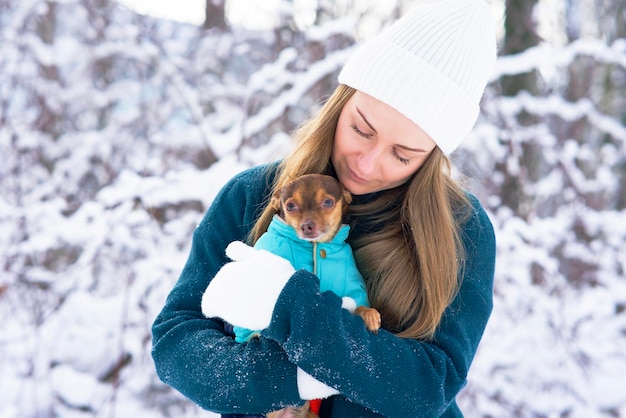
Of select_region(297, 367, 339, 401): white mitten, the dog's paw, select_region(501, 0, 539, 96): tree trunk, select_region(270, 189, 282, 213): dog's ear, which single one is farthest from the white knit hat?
select_region(501, 0, 539, 96): tree trunk

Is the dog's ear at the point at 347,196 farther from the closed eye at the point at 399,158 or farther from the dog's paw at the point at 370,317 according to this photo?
the dog's paw at the point at 370,317

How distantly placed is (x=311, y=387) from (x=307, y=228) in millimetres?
484

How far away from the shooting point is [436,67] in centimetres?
194

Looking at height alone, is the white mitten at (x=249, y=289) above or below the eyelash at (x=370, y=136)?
below

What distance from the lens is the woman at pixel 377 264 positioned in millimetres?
1584

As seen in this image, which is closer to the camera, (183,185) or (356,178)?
(356,178)

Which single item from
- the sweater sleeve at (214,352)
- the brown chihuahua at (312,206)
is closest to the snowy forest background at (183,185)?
the sweater sleeve at (214,352)

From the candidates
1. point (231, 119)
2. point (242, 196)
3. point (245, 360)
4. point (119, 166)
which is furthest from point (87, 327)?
point (245, 360)

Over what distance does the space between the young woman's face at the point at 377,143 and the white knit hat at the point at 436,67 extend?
0.03m

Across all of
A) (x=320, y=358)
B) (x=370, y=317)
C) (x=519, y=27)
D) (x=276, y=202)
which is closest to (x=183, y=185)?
(x=276, y=202)

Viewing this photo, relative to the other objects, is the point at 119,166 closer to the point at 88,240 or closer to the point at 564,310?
the point at 88,240

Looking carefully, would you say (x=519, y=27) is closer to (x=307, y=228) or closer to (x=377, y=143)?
(x=377, y=143)

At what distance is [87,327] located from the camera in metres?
4.63

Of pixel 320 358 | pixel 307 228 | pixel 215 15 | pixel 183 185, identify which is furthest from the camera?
pixel 215 15
